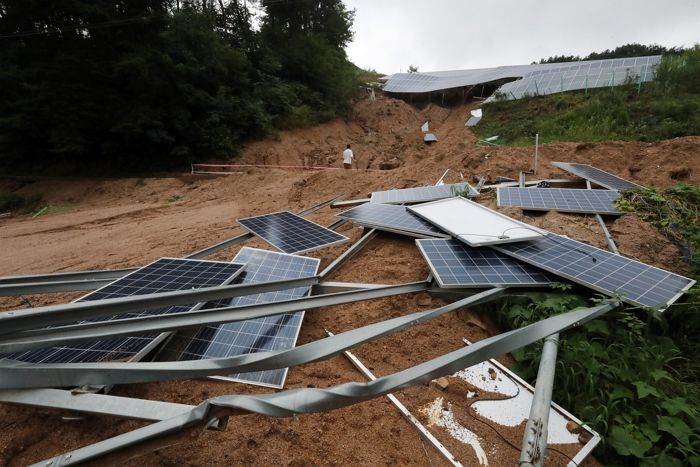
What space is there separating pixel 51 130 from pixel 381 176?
58.6ft

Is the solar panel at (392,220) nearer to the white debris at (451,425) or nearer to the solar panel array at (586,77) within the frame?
the white debris at (451,425)

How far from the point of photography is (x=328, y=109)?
931 inches

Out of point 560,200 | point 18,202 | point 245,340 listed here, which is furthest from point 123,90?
point 560,200

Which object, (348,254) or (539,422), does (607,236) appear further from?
(539,422)

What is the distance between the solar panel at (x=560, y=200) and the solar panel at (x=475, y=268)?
7.77 ft

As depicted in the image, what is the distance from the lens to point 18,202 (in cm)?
1489

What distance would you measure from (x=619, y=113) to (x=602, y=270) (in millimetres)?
14879

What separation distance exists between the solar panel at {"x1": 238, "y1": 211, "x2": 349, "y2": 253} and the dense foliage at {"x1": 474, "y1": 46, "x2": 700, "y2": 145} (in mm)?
12452

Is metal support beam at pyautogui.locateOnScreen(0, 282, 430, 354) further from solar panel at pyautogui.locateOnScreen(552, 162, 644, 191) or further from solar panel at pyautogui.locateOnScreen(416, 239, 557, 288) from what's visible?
solar panel at pyautogui.locateOnScreen(552, 162, 644, 191)

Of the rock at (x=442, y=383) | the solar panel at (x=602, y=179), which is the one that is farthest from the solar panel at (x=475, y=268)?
the solar panel at (x=602, y=179)

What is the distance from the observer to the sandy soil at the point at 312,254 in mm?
2459

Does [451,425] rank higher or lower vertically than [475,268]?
lower

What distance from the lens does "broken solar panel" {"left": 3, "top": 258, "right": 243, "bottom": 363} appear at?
274 centimetres

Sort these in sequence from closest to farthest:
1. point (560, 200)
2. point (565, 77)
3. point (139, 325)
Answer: point (139, 325) → point (560, 200) → point (565, 77)
